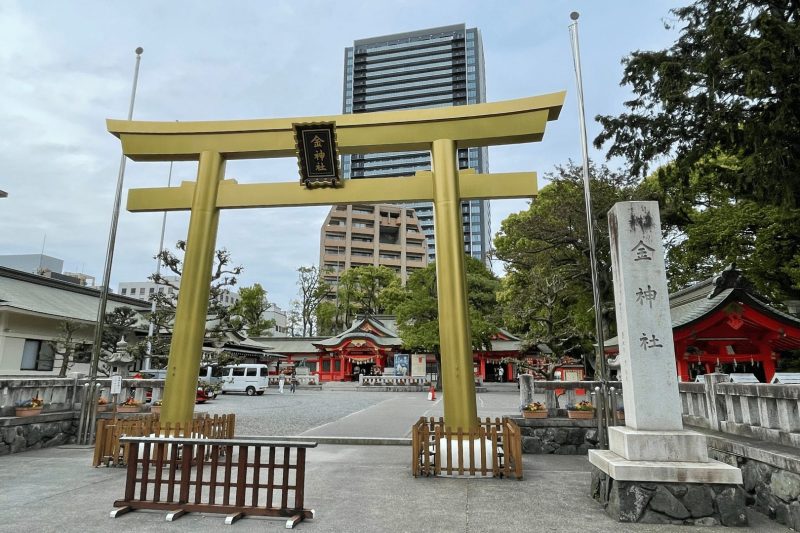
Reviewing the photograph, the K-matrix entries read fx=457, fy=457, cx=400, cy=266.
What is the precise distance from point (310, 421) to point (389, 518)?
10.5 metres

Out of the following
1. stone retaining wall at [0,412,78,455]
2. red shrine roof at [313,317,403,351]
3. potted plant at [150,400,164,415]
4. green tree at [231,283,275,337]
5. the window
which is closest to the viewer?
stone retaining wall at [0,412,78,455]

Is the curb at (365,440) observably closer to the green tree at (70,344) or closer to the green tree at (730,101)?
the green tree at (730,101)

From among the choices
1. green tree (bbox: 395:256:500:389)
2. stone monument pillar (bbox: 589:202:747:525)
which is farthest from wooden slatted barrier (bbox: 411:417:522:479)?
green tree (bbox: 395:256:500:389)

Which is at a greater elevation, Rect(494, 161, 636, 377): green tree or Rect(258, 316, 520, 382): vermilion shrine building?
Rect(494, 161, 636, 377): green tree

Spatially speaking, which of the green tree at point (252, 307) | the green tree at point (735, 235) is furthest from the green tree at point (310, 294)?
the green tree at point (735, 235)

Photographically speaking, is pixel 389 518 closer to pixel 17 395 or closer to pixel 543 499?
pixel 543 499

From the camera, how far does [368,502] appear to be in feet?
19.7

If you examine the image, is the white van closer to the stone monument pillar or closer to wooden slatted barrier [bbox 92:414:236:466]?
wooden slatted barrier [bbox 92:414:236:466]

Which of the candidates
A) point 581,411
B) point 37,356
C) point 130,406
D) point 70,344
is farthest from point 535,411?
point 37,356

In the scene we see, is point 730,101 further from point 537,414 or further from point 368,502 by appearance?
point 368,502

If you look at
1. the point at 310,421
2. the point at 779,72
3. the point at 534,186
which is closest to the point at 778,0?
the point at 779,72

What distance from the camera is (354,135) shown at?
30.1ft

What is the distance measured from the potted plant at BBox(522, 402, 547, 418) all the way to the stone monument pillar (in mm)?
3728

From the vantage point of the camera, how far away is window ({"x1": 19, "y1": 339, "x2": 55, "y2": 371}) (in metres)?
18.8
